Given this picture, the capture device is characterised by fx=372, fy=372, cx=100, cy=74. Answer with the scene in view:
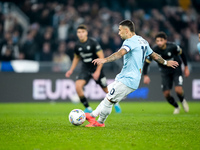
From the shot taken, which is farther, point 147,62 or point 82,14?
point 82,14

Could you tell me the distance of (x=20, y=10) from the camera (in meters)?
19.0

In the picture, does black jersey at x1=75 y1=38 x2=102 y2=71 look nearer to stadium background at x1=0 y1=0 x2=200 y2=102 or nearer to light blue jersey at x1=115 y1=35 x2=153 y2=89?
light blue jersey at x1=115 y1=35 x2=153 y2=89

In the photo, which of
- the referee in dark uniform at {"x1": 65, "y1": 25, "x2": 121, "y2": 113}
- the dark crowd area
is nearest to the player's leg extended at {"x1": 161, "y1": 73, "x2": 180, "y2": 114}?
the referee in dark uniform at {"x1": 65, "y1": 25, "x2": 121, "y2": 113}

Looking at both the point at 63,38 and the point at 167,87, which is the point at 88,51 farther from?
the point at 63,38

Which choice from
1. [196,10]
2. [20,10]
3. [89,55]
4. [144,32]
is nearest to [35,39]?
[20,10]

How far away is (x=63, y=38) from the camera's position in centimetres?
1759

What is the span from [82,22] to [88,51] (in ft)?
26.9

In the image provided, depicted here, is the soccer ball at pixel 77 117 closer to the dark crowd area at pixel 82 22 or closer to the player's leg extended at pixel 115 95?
the player's leg extended at pixel 115 95

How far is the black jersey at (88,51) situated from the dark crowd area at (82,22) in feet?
21.1

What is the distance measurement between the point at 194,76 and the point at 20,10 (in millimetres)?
9292

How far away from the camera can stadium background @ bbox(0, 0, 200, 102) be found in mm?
15930

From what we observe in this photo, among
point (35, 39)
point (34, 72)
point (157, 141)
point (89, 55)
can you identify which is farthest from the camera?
point (35, 39)

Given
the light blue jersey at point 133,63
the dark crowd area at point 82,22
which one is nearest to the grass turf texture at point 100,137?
the light blue jersey at point 133,63

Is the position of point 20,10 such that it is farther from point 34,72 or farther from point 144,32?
point 144,32
